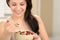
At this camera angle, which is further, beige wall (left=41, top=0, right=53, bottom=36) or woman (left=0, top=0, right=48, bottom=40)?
beige wall (left=41, top=0, right=53, bottom=36)

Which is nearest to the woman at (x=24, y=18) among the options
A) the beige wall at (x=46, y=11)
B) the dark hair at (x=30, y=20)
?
the dark hair at (x=30, y=20)

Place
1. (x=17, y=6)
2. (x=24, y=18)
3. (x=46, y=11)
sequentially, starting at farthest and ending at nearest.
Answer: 1. (x=46, y=11)
2. (x=24, y=18)
3. (x=17, y=6)

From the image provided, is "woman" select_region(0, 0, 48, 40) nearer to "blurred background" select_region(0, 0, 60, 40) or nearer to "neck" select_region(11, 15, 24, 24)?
"neck" select_region(11, 15, 24, 24)

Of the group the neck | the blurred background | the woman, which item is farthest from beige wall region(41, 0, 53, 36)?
the neck

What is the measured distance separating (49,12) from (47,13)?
0.08ft

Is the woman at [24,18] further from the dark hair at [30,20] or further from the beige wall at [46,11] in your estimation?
the beige wall at [46,11]

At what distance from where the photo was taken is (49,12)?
5.73 feet

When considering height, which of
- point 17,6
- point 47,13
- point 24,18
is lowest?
point 47,13

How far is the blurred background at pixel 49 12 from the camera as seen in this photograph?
172 cm

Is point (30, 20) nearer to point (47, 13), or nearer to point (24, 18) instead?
point (24, 18)

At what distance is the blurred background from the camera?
1.72 meters

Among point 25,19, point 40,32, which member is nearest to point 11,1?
point 25,19

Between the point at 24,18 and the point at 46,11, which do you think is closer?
the point at 24,18

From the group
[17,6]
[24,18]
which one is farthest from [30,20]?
[17,6]
